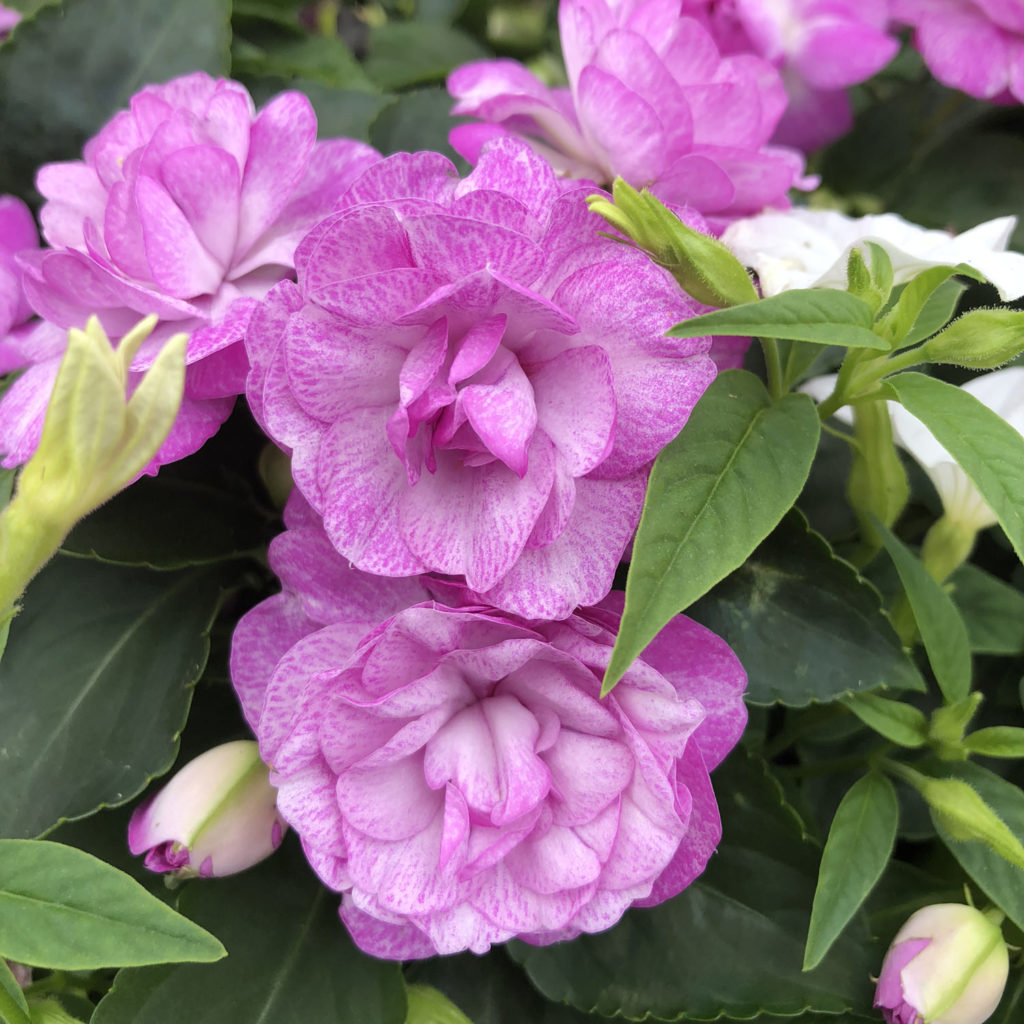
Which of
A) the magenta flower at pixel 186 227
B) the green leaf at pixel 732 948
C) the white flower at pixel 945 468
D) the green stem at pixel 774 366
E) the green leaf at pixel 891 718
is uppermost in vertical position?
the magenta flower at pixel 186 227

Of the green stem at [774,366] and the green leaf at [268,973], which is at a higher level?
the green stem at [774,366]

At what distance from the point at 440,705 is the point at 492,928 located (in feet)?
0.28

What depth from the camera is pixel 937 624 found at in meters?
0.43

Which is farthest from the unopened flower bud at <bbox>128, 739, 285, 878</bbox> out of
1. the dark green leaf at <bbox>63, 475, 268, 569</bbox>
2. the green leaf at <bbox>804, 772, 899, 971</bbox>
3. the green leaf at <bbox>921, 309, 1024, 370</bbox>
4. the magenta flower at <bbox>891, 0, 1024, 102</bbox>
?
the magenta flower at <bbox>891, 0, 1024, 102</bbox>

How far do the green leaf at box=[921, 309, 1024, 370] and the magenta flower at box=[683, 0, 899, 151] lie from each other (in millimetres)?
365

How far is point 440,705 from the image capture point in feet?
1.24

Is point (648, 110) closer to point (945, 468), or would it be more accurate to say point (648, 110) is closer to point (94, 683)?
point (945, 468)

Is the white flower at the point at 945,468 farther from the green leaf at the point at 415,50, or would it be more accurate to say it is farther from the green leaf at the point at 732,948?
the green leaf at the point at 415,50

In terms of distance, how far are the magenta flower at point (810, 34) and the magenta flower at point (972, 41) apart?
26mm

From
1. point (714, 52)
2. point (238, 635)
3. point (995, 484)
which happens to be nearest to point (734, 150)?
point (714, 52)

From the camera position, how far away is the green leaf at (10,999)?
35 cm

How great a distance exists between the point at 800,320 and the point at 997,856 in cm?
27

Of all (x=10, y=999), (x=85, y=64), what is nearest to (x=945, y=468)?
(x=10, y=999)

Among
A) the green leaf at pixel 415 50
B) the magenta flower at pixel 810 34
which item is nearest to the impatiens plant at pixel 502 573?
the magenta flower at pixel 810 34
